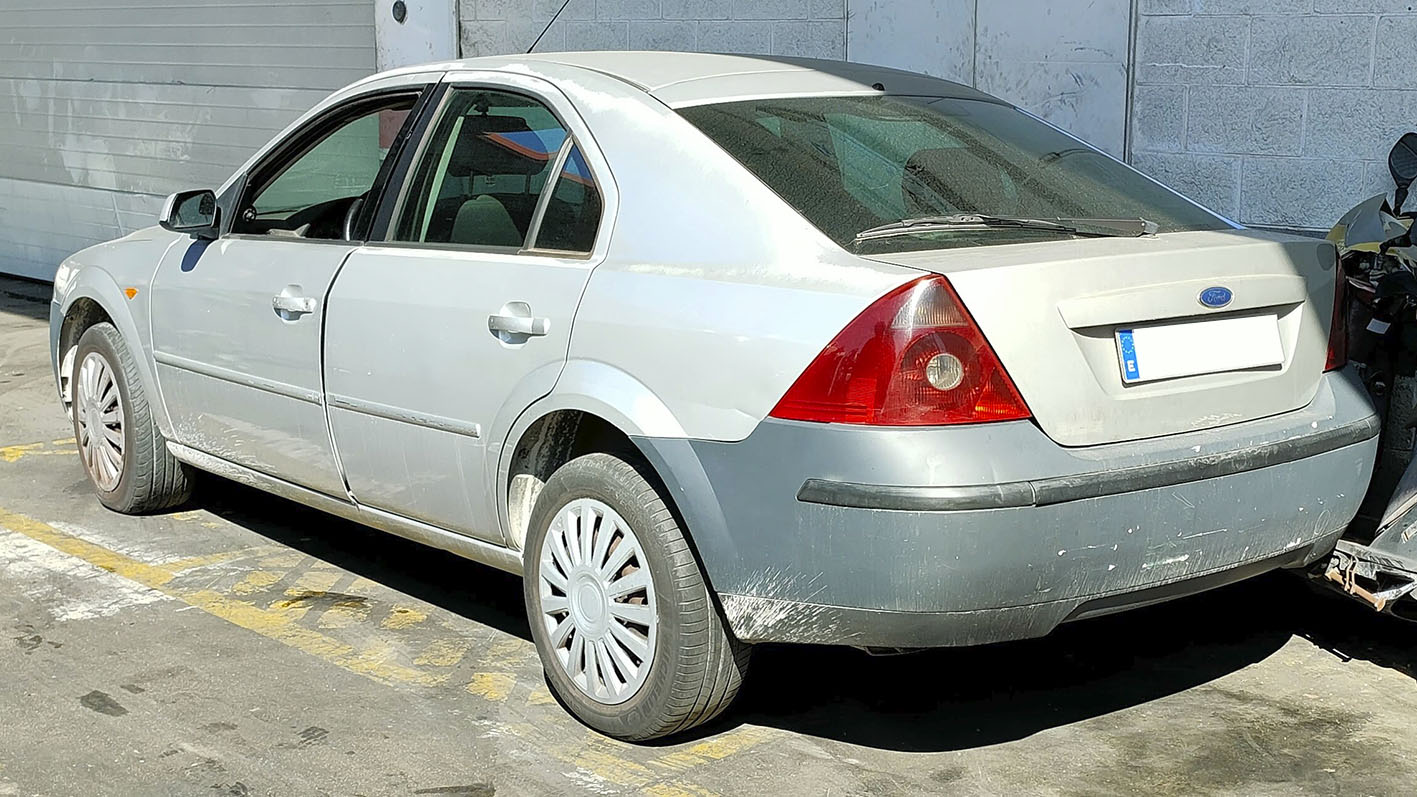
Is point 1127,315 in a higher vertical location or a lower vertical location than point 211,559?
higher

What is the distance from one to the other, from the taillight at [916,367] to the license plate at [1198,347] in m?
0.32

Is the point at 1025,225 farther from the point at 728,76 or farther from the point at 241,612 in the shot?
the point at 241,612

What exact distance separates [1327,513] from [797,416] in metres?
1.33

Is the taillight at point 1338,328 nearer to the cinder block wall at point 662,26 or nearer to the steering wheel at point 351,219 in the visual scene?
the steering wheel at point 351,219

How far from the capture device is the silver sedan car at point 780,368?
3285 millimetres

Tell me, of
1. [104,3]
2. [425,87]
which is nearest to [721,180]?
[425,87]

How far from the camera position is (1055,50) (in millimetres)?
7070

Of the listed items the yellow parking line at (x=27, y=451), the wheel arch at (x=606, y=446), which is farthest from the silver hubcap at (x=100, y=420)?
the wheel arch at (x=606, y=446)

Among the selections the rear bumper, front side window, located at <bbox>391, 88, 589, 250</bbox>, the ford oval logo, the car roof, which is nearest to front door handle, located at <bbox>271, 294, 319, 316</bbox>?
front side window, located at <bbox>391, 88, 589, 250</bbox>

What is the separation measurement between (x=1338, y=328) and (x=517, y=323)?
1.94 metres

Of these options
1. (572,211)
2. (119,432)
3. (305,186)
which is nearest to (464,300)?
(572,211)

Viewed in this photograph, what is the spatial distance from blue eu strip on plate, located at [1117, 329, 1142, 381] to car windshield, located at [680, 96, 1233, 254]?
0.33 meters

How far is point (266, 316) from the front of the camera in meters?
4.78

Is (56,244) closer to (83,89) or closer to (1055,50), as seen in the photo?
(83,89)
